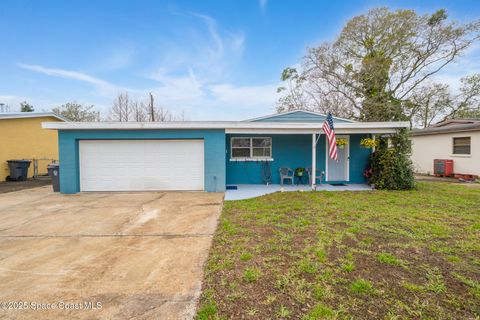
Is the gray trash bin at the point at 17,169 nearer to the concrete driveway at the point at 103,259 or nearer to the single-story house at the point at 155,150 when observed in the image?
the single-story house at the point at 155,150

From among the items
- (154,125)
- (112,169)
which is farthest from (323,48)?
(112,169)

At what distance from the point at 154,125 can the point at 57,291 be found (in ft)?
19.3

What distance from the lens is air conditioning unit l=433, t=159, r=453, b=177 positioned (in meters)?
11.9

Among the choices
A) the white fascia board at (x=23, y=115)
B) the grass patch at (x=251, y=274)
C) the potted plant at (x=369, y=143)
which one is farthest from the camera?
the white fascia board at (x=23, y=115)

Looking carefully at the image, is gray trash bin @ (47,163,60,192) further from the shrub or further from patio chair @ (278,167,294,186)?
the shrub

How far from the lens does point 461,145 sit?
11.7m

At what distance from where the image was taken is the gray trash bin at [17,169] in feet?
36.3

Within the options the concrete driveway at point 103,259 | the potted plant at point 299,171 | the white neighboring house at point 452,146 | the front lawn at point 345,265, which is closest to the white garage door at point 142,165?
the concrete driveway at point 103,259

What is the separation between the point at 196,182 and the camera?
816 centimetres

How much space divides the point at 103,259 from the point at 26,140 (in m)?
13.3

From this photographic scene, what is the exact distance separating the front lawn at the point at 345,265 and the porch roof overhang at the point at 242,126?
340 centimetres

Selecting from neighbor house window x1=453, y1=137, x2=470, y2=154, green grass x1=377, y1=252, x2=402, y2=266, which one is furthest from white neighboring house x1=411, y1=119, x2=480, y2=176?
green grass x1=377, y1=252, x2=402, y2=266

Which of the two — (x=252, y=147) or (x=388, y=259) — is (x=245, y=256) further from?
(x=252, y=147)

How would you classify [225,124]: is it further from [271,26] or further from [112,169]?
[271,26]
